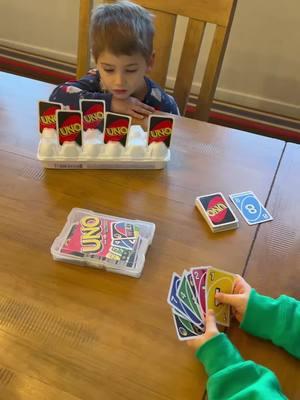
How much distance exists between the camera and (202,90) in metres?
1.51

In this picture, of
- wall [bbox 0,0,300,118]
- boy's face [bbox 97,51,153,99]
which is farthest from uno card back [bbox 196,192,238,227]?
wall [bbox 0,0,300,118]

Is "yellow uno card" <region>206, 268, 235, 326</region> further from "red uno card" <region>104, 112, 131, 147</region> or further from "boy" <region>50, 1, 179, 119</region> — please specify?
"boy" <region>50, 1, 179, 119</region>

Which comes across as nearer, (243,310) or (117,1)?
(243,310)

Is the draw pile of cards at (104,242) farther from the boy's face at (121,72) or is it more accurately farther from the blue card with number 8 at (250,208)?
the boy's face at (121,72)

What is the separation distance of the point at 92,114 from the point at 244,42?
1.65 m

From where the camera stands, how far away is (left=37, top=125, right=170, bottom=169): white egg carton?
3.60 feet

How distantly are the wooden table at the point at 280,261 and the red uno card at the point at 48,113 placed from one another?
1.80ft

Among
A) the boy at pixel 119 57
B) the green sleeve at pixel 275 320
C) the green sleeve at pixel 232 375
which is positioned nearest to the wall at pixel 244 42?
the boy at pixel 119 57

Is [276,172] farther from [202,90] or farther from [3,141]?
[3,141]

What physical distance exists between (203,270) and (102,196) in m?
0.31

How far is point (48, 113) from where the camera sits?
1.08m

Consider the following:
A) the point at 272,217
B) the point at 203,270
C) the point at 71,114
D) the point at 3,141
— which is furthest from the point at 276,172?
the point at 3,141

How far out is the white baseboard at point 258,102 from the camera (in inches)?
103

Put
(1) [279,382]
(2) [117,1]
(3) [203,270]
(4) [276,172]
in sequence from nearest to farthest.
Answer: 1. (1) [279,382]
2. (3) [203,270]
3. (4) [276,172]
4. (2) [117,1]
